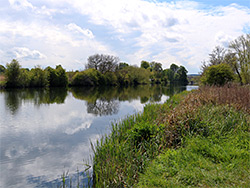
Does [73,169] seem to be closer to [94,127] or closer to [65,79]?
[94,127]

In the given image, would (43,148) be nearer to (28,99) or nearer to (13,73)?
(28,99)

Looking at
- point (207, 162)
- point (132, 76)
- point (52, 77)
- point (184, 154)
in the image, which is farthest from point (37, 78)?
point (207, 162)

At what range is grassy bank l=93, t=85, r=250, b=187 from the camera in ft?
12.5

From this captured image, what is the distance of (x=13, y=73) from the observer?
40.3m

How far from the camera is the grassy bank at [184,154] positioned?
380 cm

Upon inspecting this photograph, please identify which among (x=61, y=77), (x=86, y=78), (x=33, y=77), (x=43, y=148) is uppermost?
(x=61, y=77)

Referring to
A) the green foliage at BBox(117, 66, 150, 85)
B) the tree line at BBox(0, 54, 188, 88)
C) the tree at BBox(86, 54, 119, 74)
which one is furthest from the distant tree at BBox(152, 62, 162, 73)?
the tree at BBox(86, 54, 119, 74)

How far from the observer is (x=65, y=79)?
172ft

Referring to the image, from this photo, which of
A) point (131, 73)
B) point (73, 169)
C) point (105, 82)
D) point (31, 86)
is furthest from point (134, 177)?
point (131, 73)

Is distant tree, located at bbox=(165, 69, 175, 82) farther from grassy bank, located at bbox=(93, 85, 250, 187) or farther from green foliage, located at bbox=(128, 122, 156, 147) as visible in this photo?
green foliage, located at bbox=(128, 122, 156, 147)

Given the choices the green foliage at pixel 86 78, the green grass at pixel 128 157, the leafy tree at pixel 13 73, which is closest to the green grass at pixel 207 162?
the green grass at pixel 128 157

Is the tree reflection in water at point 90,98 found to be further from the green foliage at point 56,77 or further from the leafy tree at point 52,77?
the green foliage at point 56,77

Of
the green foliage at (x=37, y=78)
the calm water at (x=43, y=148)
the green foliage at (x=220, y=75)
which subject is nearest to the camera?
the calm water at (x=43, y=148)

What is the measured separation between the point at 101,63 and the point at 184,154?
61370mm
